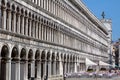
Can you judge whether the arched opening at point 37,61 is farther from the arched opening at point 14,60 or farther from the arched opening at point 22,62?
the arched opening at point 14,60

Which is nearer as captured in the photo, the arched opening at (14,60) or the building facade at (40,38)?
the building facade at (40,38)

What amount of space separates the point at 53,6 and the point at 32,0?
9777 mm

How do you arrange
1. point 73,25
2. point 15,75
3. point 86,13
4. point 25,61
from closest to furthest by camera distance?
1. point 15,75
2. point 25,61
3. point 73,25
4. point 86,13

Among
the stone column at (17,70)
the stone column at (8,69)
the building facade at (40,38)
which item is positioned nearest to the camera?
the stone column at (8,69)

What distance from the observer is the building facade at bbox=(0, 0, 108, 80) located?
31.4 meters

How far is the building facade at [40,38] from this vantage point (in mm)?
31383

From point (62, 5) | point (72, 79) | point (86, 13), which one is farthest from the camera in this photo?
point (86, 13)

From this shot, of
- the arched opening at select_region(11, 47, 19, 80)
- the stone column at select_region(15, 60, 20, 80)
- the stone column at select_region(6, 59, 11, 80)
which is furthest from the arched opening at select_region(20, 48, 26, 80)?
the stone column at select_region(6, 59, 11, 80)

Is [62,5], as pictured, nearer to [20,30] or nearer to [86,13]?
[20,30]

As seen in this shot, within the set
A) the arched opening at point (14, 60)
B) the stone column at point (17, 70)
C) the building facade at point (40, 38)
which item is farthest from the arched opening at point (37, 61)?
the arched opening at point (14, 60)

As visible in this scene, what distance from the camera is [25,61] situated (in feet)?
119

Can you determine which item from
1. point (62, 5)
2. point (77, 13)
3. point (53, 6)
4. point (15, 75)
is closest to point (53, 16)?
point (53, 6)

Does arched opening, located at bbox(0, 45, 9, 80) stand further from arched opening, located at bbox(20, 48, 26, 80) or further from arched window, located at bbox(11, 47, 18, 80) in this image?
arched opening, located at bbox(20, 48, 26, 80)

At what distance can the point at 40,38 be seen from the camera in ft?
137
